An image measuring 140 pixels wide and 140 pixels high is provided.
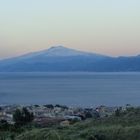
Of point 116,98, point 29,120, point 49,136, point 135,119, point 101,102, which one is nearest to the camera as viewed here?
point 49,136

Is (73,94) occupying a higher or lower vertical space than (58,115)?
lower

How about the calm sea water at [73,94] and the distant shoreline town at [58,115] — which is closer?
the distant shoreline town at [58,115]

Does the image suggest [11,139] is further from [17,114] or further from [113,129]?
[17,114]

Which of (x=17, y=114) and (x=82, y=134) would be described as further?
(x=17, y=114)

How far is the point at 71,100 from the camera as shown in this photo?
6719 cm

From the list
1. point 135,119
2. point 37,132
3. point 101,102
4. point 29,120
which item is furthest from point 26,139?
point 101,102

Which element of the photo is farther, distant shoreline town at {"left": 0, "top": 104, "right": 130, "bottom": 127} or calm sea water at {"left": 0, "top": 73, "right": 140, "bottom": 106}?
calm sea water at {"left": 0, "top": 73, "right": 140, "bottom": 106}

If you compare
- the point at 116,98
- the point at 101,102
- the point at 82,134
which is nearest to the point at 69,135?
the point at 82,134

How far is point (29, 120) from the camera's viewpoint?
80.2ft

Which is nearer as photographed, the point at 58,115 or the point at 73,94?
the point at 58,115

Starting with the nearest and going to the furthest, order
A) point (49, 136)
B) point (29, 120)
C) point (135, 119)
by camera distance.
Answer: point (49, 136), point (135, 119), point (29, 120)

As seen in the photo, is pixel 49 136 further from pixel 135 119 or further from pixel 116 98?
pixel 116 98

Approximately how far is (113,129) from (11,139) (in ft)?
8.89

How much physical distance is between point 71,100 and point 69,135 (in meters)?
54.7
